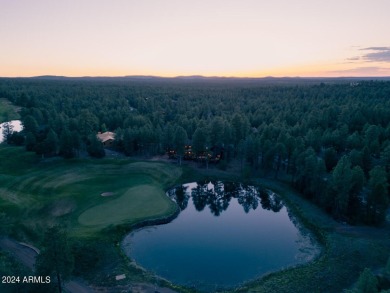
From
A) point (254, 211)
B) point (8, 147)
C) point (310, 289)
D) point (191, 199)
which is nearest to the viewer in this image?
point (310, 289)

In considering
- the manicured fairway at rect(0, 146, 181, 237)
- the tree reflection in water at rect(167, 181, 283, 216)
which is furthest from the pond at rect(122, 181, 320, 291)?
the manicured fairway at rect(0, 146, 181, 237)

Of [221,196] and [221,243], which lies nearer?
[221,243]

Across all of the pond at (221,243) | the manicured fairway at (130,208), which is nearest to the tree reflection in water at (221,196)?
the pond at (221,243)

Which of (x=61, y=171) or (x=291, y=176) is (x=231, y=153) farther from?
(x=61, y=171)

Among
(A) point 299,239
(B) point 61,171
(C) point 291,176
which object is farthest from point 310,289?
(B) point 61,171

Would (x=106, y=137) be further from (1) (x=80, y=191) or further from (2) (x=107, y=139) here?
(1) (x=80, y=191)

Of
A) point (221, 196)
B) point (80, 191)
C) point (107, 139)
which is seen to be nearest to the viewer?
point (80, 191)

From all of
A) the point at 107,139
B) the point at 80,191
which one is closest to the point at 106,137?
the point at 107,139
